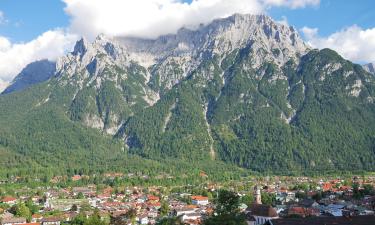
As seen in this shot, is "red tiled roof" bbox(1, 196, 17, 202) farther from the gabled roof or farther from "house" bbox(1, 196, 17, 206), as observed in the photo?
the gabled roof

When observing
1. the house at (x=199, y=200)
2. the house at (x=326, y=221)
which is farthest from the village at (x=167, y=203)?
the house at (x=326, y=221)

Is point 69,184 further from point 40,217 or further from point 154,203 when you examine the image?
point 40,217

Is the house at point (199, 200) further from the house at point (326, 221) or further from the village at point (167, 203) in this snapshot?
the house at point (326, 221)

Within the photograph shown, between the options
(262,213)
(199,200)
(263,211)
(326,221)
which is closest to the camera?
(326,221)

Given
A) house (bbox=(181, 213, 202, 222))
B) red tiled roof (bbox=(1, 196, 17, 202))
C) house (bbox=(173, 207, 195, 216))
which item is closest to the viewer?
house (bbox=(181, 213, 202, 222))

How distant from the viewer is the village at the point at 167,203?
10481 centimetres

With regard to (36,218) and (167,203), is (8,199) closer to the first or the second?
(36,218)

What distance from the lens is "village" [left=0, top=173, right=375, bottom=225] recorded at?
105 m

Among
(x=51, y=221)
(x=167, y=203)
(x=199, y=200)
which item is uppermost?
(x=199, y=200)

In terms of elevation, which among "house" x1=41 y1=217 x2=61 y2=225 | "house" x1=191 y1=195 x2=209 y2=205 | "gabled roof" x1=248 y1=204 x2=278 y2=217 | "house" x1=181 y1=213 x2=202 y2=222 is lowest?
"house" x1=41 y1=217 x2=61 y2=225

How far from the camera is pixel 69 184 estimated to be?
18550 cm

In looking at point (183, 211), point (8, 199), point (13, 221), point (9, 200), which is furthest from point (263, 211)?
point (8, 199)

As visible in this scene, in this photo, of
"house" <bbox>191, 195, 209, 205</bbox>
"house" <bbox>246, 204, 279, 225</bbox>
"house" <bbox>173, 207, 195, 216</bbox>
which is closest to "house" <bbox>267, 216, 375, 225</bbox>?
"house" <bbox>246, 204, 279, 225</bbox>

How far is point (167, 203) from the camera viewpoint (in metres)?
137
